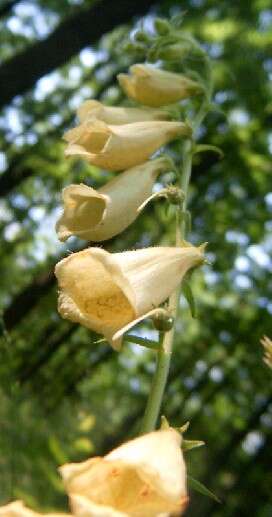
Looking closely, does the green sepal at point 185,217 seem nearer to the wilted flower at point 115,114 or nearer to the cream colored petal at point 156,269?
the cream colored petal at point 156,269

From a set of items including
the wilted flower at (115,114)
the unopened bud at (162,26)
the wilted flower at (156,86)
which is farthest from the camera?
the unopened bud at (162,26)

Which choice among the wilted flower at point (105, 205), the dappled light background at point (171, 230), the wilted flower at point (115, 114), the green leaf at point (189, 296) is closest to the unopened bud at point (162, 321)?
the green leaf at point (189, 296)

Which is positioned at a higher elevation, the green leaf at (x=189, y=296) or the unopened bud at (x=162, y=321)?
the unopened bud at (x=162, y=321)

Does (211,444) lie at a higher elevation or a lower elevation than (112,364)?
lower

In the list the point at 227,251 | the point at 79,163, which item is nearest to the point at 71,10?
the point at 79,163

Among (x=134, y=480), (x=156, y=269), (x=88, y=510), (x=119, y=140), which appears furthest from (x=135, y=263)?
(x=88, y=510)

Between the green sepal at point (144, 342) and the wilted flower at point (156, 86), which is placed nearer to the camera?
the green sepal at point (144, 342)

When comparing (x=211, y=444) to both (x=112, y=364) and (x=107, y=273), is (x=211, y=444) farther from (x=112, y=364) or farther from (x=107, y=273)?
(x=107, y=273)
